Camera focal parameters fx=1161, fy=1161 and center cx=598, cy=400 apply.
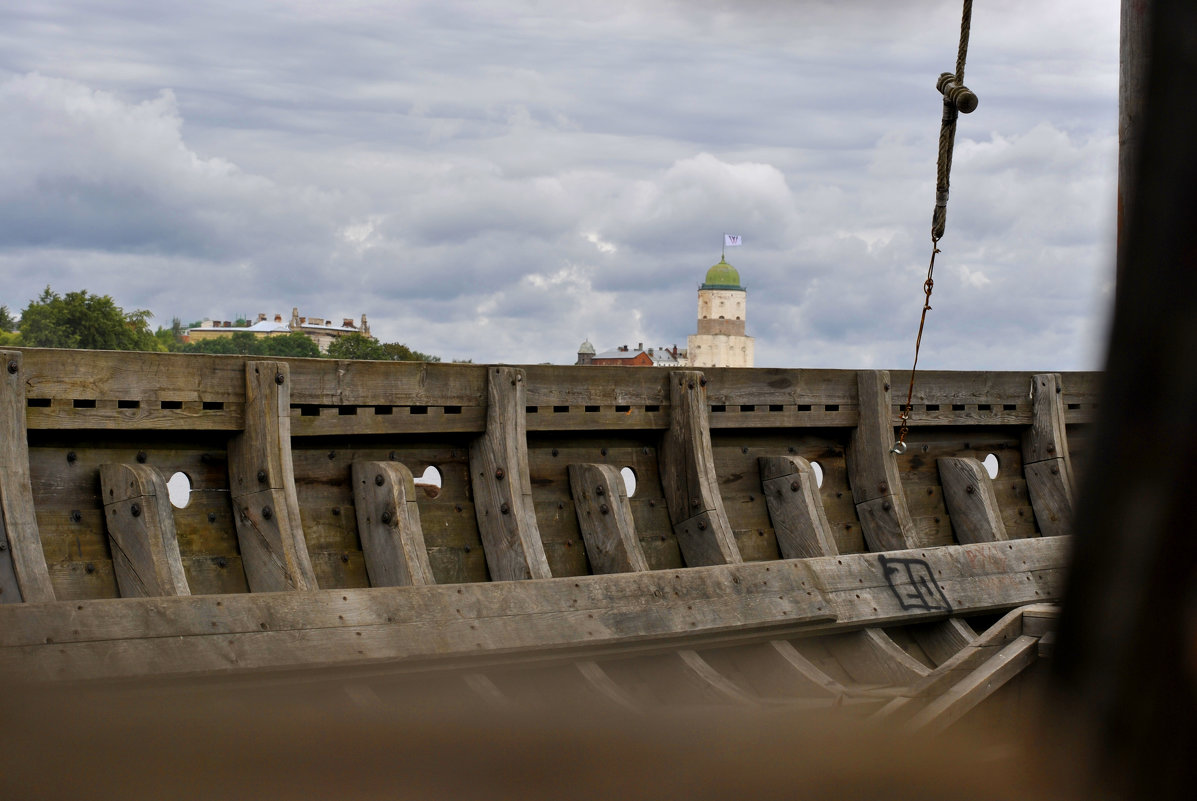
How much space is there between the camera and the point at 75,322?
77.7 m

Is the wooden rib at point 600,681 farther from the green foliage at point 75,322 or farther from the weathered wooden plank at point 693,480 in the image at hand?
the green foliage at point 75,322

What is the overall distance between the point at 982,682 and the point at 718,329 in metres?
141

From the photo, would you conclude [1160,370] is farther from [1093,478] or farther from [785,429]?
[785,429]

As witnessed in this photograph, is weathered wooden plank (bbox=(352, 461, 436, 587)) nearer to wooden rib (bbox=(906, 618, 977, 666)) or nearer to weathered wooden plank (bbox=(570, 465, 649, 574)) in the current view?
weathered wooden plank (bbox=(570, 465, 649, 574))

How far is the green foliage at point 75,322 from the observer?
77375 millimetres

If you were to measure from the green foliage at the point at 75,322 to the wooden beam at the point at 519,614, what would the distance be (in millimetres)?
76325

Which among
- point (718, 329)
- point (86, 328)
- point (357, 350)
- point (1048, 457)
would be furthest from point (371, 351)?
point (1048, 457)

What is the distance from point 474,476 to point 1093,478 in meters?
5.83

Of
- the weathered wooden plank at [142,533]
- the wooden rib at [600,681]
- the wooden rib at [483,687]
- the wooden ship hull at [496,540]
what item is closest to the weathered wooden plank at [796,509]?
the wooden ship hull at [496,540]

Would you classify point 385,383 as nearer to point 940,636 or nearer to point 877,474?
point 940,636

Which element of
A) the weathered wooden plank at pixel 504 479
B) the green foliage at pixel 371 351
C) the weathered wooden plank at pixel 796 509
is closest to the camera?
the weathered wooden plank at pixel 504 479

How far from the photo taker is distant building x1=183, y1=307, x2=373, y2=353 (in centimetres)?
12950

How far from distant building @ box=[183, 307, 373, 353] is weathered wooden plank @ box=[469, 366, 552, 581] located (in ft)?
378

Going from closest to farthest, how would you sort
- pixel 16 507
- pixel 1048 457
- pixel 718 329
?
pixel 16 507 < pixel 1048 457 < pixel 718 329
